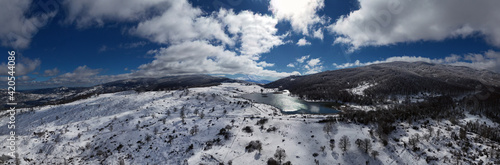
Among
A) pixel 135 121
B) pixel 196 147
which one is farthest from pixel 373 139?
pixel 135 121

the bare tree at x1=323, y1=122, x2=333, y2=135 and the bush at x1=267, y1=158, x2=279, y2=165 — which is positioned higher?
the bare tree at x1=323, y1=122, x2=333, y2=135

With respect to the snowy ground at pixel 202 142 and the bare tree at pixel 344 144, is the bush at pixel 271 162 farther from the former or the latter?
the bare tree at pixel 344 144

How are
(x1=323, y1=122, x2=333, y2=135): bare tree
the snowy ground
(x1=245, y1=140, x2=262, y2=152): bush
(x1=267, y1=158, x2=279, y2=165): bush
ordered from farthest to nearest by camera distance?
(x1=323, y1=122, x2=333, y2=135): bare tree → (x1=245, y1=140, x2=262, y2=152): bush → the snowy ground → (x1=267, y1=158, x2=279, y2=165): bush

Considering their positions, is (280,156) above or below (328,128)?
below

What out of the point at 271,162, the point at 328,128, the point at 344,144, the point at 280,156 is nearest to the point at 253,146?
the point at 271,162

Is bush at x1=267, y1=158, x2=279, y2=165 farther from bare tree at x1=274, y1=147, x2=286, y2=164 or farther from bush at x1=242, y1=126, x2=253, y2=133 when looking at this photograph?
bush at x1=242, y1=126, x2=253, y2=133

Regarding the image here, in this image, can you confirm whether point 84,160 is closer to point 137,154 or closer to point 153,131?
point 137,154

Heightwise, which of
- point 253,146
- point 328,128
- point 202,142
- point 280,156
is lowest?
point 202,142

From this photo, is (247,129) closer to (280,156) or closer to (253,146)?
(253,146)

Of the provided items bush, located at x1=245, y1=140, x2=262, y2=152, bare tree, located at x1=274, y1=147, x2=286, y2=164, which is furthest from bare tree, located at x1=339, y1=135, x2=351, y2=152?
bush, located at x1=245, y1=140, x2=262, y2=152

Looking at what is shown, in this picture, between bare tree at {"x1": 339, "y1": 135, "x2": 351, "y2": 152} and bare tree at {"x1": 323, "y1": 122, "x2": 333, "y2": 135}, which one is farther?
bare tree at {"x1": 323, "y1": 122, "x2": 333, "y2": 135}

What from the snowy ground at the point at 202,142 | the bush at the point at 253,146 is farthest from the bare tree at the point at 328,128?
the bush at the point at 253,146
